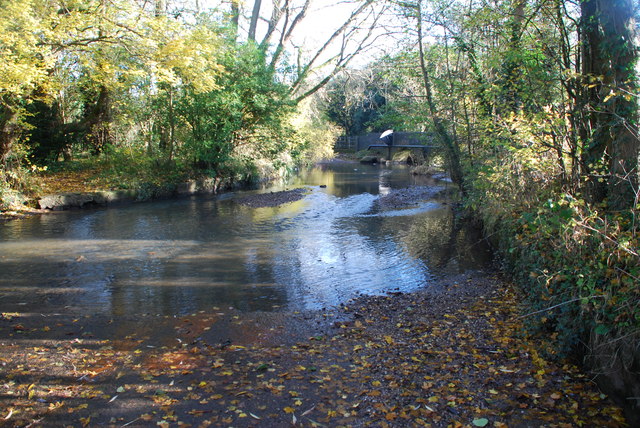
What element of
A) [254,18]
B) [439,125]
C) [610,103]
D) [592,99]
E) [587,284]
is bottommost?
[587,284]

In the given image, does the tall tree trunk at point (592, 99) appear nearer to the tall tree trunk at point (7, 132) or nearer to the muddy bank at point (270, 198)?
the muddy bank at point (270, 198)

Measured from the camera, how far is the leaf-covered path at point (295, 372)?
3.61m

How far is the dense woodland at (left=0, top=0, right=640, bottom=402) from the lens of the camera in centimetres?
435

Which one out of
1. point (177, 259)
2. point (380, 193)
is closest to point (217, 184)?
point (380, 193)

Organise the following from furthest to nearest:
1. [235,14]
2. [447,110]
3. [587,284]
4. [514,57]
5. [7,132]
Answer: [235,14] → [7,132] → [447,110] → [514,57] → [587,284]

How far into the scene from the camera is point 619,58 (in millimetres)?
5184

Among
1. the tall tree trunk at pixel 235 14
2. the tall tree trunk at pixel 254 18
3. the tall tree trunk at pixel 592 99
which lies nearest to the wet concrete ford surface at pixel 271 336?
the tall tree trunk at pixel 592 99

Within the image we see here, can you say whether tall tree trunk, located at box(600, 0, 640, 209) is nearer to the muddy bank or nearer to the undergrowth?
the undergrowth

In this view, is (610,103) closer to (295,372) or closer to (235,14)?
(295,372)

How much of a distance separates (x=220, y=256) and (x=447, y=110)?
7.51m

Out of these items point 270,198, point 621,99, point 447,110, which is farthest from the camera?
point 270,198

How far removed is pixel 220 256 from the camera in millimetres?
9508

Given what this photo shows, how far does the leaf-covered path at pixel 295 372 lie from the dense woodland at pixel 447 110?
1.80 ft

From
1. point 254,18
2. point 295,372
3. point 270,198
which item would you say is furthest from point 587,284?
point 254,18
